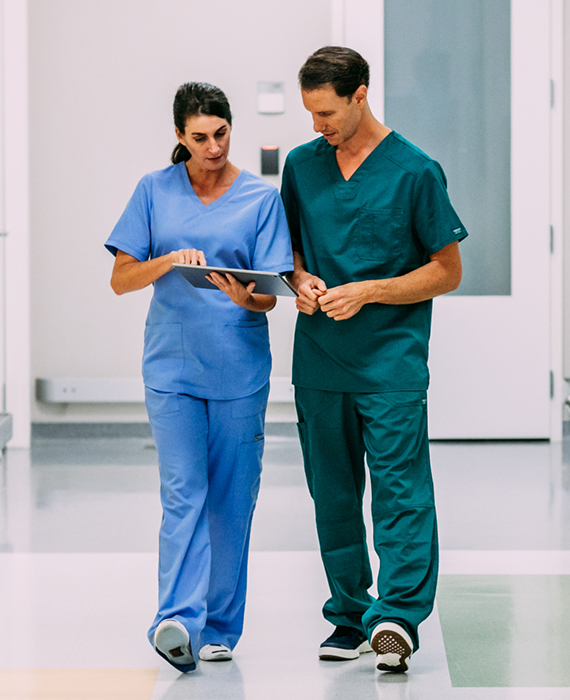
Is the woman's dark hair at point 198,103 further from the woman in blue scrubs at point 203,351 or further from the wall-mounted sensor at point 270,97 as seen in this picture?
the wall-mounted sensor at point 270,97

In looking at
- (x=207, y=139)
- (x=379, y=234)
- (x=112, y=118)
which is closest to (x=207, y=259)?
(x=207, y=139)

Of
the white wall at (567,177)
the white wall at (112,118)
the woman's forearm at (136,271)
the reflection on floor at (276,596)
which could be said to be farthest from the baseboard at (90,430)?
the woman's forearm at (136,271)

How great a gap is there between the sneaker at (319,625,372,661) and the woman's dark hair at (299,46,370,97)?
1.11 m

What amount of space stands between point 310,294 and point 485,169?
2850 millimetres

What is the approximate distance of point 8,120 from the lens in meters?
4.37

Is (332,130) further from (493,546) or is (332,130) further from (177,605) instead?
(493,546)

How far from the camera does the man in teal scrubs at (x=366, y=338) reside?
189 centimetres

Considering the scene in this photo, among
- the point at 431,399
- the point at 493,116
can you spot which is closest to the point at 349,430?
the point at 431,399

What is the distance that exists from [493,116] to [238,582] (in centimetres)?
309

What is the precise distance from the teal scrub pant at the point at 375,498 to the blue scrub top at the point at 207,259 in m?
0.20

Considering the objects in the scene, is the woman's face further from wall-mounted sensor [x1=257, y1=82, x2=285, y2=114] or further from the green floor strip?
wall-mounted sensor [x1=257, y1=82, x2=285, y2=114]

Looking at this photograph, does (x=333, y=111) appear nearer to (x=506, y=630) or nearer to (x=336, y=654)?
(x=336, y=654)

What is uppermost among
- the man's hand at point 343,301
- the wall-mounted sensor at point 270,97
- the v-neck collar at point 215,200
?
the wall-mounted sensor at point 270,97

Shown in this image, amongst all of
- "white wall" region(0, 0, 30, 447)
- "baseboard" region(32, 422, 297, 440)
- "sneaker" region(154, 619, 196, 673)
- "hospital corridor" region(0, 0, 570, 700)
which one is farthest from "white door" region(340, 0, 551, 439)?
"sneaker" region(154, 619, 196, 673)
